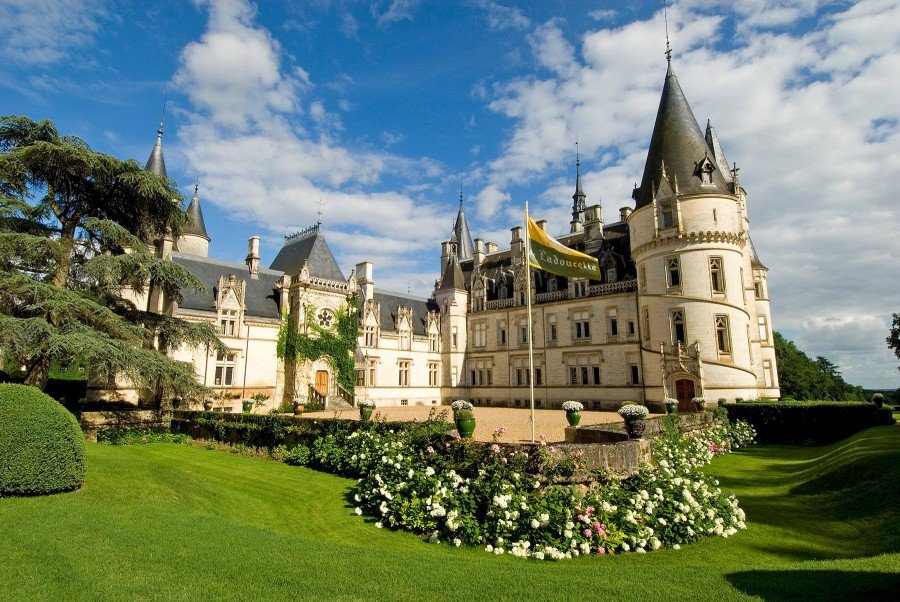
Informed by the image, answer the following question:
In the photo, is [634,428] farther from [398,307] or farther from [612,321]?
[398,307]

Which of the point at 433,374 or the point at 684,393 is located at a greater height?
the point at 433,374

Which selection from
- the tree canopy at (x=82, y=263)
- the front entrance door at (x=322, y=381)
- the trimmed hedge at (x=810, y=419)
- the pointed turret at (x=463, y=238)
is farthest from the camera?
the pointed turret at (x=463, y=238)

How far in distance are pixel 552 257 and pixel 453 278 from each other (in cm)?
2860

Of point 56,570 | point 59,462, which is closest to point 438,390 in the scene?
point 59,462

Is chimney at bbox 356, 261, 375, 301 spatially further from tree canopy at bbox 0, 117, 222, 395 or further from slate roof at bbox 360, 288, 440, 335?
tree canopy at bbox 0, 117, 222, 395

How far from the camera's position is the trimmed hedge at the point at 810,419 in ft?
76.2

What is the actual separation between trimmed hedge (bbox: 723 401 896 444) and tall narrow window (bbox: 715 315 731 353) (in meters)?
4.47

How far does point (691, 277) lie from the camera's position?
2980 centimetres

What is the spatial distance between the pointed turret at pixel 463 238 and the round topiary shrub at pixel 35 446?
146ft

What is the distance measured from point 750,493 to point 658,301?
18419mm

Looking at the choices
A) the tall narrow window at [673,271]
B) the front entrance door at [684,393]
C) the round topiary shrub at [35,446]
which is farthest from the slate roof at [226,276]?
the front entrance door at [684,393]

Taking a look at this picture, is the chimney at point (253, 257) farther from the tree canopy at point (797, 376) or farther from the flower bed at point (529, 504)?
the tree canopy at point (797, 376)

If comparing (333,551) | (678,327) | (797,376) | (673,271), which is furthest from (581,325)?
(797,376)

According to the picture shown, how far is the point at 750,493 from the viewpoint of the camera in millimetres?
13953
